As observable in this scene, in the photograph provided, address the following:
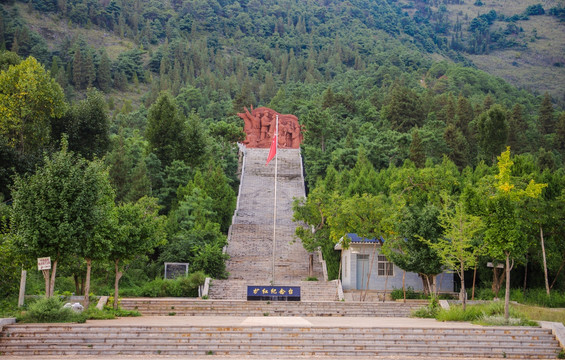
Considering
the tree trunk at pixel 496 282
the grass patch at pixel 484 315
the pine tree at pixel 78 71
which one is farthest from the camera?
the pine tree at pixel 78 71

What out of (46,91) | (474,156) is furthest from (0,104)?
(474,156)

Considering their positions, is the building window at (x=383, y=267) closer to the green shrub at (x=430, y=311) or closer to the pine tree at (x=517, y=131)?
the green shrub at (x=430, y=311)

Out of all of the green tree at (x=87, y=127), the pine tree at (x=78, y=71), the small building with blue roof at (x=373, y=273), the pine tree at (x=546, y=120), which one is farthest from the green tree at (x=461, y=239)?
the pine tree at (x=78, y=71)

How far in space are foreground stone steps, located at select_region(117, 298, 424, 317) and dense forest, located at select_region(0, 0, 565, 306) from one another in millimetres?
2061

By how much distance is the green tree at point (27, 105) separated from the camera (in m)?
37.0

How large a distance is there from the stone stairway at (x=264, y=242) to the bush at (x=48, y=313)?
40.6ft

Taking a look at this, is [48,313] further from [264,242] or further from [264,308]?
[264,242]

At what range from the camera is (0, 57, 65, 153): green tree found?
121ft

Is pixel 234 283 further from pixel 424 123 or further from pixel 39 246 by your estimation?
pixel 424 123

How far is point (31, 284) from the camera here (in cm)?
2670

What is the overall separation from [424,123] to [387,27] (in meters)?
94.0

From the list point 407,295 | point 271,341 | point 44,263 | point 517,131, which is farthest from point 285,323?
point 517,131

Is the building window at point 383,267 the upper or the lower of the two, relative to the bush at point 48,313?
lower

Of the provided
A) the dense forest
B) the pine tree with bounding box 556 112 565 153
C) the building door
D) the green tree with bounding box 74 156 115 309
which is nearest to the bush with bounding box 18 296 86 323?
the dense forest
